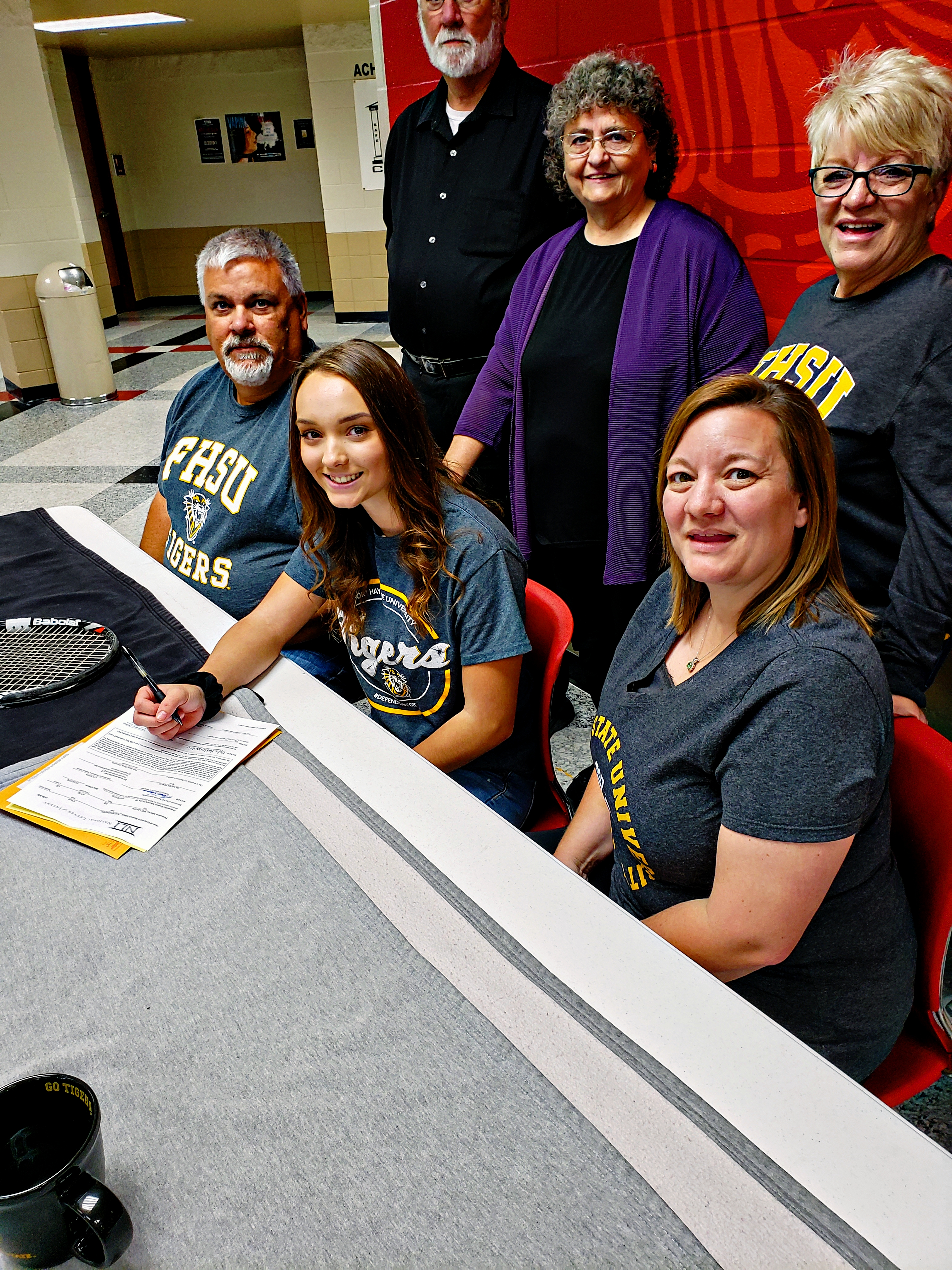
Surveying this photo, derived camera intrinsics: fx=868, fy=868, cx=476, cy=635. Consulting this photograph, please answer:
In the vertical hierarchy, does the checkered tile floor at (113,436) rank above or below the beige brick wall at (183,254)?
below

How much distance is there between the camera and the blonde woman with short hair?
1.24 metres

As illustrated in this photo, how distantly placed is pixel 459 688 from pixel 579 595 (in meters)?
0.91

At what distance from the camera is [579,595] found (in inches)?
87.9

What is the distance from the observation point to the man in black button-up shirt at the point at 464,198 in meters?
2.18

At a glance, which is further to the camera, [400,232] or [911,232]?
[400,232]

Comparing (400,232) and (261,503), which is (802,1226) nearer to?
(261,503)

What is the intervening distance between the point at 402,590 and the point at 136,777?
0.47 metres

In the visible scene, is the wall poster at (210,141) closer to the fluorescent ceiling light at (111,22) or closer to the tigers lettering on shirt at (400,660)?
the fluorescent ceiling light at (111,22)

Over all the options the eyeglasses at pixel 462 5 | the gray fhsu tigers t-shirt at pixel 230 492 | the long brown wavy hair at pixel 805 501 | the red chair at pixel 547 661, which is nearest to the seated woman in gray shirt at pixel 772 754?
the long brown wavy hair at pixel 805 501

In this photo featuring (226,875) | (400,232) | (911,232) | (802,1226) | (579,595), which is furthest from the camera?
(400,232)

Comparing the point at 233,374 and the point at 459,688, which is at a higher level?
the point at 233,374

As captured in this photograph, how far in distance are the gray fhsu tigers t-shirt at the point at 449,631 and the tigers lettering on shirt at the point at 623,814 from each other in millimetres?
222

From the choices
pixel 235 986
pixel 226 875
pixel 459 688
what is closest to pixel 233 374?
pixel 459 688

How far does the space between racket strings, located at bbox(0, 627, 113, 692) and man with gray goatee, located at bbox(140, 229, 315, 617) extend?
0.40 metres
